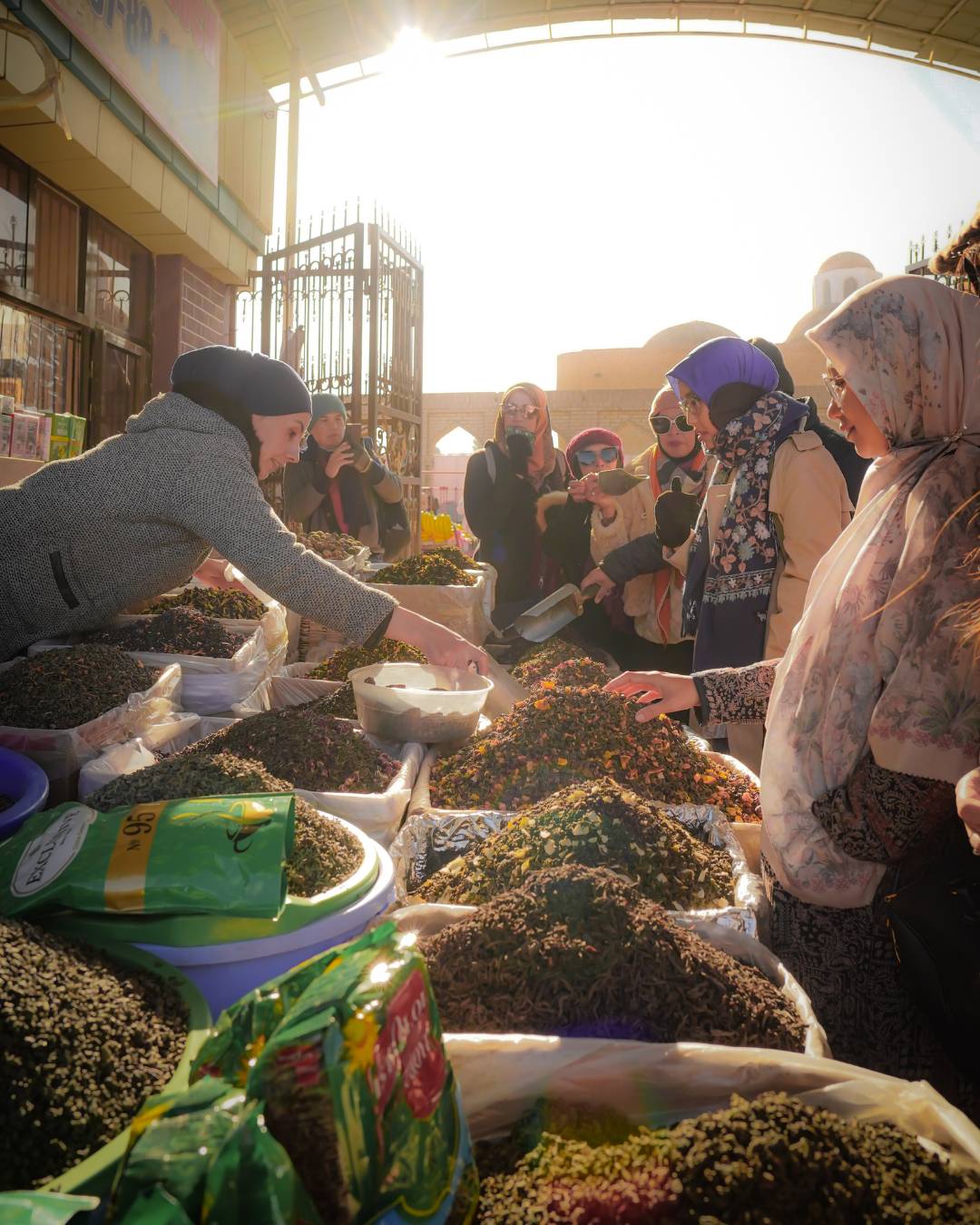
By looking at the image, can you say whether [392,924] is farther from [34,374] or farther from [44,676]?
[34,374]

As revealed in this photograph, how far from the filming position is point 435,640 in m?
2.24

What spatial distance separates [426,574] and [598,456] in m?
1.76

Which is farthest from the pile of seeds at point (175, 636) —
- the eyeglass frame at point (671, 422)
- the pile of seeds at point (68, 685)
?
the eyeglass frame at point (671, 422)

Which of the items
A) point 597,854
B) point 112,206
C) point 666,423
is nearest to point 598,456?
point 666,423

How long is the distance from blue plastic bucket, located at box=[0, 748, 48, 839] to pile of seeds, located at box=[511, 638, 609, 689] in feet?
6.37

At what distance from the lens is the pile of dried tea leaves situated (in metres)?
2.83

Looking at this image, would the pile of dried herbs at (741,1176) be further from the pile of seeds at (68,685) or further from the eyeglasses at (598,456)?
the eyeglasses at (598,456)

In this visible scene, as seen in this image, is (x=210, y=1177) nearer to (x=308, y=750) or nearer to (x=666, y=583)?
(x=308, y=750)

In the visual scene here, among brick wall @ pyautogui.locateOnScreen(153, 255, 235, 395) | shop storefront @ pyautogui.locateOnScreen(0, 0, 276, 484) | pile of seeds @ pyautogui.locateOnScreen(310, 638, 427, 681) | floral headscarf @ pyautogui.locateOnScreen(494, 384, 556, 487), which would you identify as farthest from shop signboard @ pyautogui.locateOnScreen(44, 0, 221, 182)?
pile of seeds @ pyautogui.locateOnScreen(310, 638, 427, 681)

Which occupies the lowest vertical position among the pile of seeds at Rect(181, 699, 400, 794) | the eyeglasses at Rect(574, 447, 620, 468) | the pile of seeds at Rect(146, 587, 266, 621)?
the pile of seeds at Rect(181, 699, 400, 794)

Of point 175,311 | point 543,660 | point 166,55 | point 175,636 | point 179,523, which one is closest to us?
point 179,523

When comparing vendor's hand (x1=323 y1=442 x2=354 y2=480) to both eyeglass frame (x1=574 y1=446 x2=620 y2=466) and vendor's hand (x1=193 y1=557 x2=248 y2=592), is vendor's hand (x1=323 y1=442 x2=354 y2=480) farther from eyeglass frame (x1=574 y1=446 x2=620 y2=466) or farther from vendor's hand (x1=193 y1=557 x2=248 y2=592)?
vendor's hand (x1=193 y1=557 x2=248 y2=592)

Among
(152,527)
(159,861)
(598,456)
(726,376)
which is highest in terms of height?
(598,456)

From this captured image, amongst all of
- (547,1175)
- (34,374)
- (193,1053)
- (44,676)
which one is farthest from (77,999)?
(34,374)
